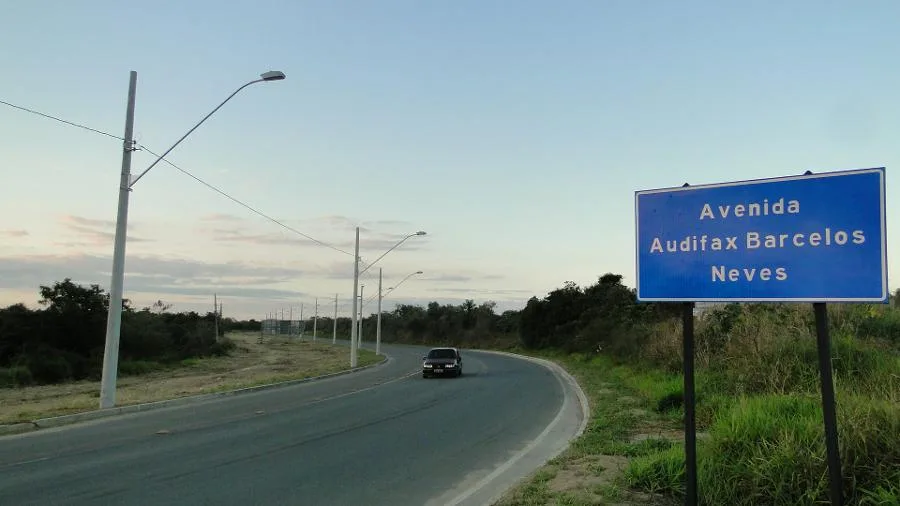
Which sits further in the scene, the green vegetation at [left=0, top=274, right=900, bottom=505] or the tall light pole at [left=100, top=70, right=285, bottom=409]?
the tall light pole at [left=100, top=70, right=285, bottom=409]

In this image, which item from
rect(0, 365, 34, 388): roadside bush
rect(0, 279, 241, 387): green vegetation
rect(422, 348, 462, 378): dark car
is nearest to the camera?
rect(422, 348, 462, 378): dark car

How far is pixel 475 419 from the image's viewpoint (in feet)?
49.8

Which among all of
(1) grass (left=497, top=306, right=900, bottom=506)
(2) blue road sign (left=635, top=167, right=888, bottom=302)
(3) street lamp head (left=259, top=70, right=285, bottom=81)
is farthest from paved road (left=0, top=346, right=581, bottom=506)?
(3) street lamp head (left=259, top=70, right=285, bottom=81)

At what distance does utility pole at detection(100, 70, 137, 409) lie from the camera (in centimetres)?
1697

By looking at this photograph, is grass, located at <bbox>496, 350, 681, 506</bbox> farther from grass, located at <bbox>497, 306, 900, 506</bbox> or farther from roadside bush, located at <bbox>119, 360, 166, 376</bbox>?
roadside bush, located at <bbox>119, 360, 166, 376</bbox>

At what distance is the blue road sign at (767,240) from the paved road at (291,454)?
3.71 metres

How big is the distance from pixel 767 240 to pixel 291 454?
819 centimetres

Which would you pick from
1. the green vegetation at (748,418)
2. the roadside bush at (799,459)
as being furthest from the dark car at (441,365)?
the roadside bush at (799,459)

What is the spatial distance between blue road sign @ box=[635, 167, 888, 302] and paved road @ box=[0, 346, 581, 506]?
12.2 feet

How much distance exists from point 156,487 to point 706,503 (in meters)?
6.57

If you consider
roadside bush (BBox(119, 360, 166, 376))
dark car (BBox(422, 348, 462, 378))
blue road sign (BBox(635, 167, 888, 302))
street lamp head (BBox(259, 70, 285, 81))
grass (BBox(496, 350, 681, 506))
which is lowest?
roadside bush (BBox(119, 360, 166, 376))

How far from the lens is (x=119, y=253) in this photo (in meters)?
17.7

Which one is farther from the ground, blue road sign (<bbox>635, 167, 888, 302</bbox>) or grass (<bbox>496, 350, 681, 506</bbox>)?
blue road sign (<bbox>635, 167, 888, 302</bbox>)

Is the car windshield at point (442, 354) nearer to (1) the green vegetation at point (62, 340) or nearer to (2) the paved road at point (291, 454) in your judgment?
(2) the paved road at point (291, 454)
